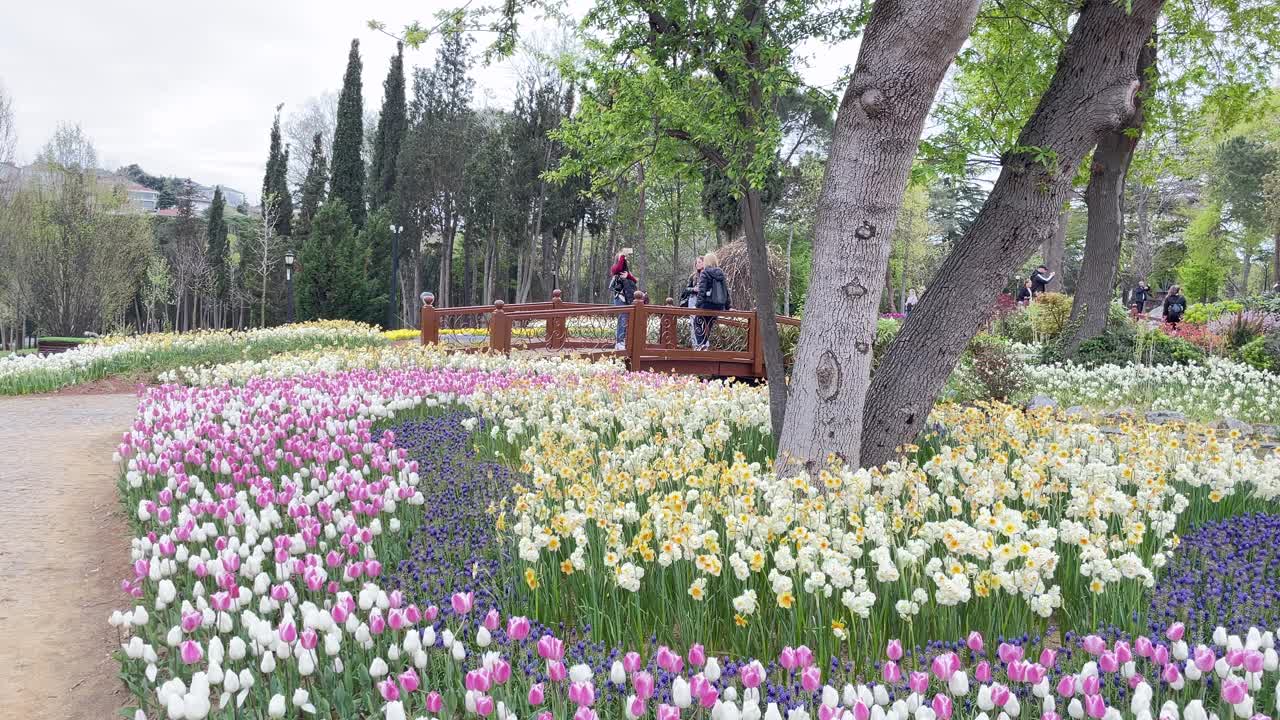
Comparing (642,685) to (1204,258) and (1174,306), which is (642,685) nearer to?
(1174,306)

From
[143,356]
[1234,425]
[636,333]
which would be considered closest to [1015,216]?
[1234,425]

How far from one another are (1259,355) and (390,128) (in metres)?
36.2

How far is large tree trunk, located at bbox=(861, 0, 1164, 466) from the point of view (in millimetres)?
5117

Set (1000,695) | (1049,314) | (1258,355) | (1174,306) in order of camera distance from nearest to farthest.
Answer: (1000,695) → (1258,355) → (1049,314) → (1174,306)

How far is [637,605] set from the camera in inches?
128

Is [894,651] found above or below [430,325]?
below

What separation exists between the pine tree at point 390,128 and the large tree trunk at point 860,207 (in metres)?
37.8

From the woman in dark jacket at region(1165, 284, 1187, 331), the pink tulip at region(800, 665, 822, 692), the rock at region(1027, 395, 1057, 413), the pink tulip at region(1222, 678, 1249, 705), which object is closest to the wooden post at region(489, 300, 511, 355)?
the rock at region(1027, 395, 1057, 413)

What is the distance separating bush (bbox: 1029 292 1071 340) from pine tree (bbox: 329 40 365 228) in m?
29.2

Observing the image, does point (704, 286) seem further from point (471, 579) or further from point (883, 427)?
point (471, 579)

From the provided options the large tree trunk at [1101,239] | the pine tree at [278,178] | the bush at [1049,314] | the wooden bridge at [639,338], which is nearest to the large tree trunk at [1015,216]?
the wooden bridge at [639,338]

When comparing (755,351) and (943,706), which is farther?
(755,351)

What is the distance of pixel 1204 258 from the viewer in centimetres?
4256

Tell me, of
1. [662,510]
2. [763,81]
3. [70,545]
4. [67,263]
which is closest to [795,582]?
[662,510]
